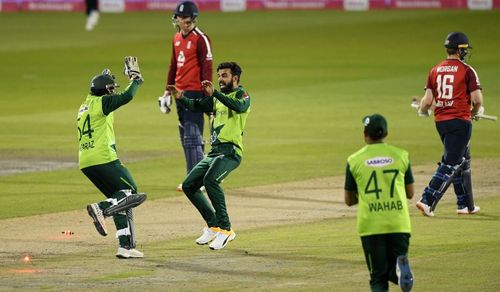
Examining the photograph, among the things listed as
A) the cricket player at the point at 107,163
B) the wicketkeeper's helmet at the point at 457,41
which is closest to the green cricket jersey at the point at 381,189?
the cricket player at the point at 107,163

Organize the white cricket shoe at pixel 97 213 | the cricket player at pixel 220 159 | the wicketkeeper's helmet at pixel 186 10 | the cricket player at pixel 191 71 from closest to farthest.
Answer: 1. the white cricket shoe at pixel 97 213
2. the cricket player at pixel 220 159
3. the wicketkeeper's helmet at pixel 186 10
4. the cricket player at pixel 191 71

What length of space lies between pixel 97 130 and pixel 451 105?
4762mm

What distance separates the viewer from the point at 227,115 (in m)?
15.1

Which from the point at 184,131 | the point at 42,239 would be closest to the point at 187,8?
the point at 184,131

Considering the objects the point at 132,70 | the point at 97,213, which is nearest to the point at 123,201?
the point at 97,213

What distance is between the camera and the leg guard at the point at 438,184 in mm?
16609

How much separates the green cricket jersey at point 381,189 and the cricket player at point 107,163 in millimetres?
3923

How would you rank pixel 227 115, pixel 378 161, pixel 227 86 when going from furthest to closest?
1. pixel 227 115
2. pixel 227 86
3. pixel 378 161

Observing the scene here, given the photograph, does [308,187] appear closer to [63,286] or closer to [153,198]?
[153,198]

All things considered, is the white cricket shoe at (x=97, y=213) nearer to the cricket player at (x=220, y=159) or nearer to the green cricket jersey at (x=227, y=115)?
the cricket player at (x=220, y=159)

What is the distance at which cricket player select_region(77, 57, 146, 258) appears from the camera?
14398mm

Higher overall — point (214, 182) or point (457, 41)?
point (457, 41)

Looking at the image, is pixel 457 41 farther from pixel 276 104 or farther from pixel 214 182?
pixel 276 104

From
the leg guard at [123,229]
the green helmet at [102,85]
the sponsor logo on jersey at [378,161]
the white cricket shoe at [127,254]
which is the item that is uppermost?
the sponsor logo on jersey at [378,161]
